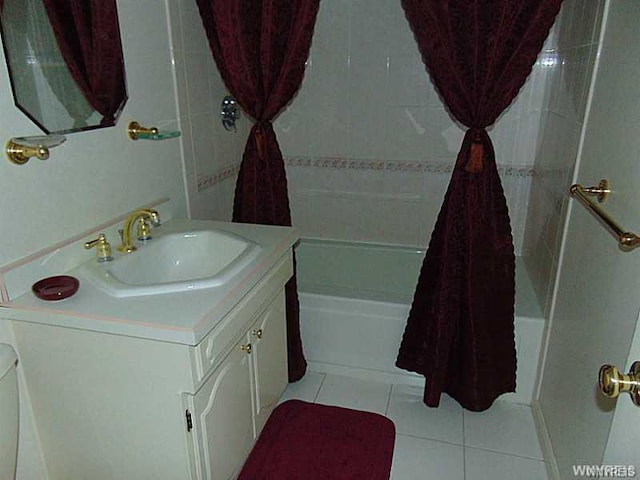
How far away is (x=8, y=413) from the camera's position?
1.07m

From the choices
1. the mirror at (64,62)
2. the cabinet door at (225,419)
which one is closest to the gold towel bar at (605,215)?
the cabinet door at (225,419)

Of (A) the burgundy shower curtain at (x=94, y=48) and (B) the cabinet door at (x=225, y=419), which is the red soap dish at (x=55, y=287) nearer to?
(B) the cabinet door at (x=225, y=419)

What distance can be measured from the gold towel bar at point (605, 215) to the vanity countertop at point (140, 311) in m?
0.90

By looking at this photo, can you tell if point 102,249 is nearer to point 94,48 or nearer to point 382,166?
point 94,48

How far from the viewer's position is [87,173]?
4.66ft

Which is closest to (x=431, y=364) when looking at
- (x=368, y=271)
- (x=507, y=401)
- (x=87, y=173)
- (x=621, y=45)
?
(x=507, y=401)

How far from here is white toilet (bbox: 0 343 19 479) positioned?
3.42ft

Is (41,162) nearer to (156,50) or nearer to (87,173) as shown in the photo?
(87,173)

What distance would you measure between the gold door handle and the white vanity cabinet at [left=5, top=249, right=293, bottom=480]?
810 mm

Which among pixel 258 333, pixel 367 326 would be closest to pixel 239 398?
pixel 258 333

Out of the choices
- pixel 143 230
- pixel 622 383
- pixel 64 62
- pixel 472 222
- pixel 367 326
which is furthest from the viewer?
pixel 367 326

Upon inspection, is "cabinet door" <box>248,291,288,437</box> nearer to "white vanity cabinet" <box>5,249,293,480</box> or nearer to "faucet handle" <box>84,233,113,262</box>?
"white vanity cabinet" <box>5,249,293,480</box>

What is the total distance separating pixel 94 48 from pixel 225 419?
3.78ft

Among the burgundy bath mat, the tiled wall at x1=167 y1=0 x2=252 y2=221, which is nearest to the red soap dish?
the tiled wall at x1=167 y1=0 x2=252 y2=221
